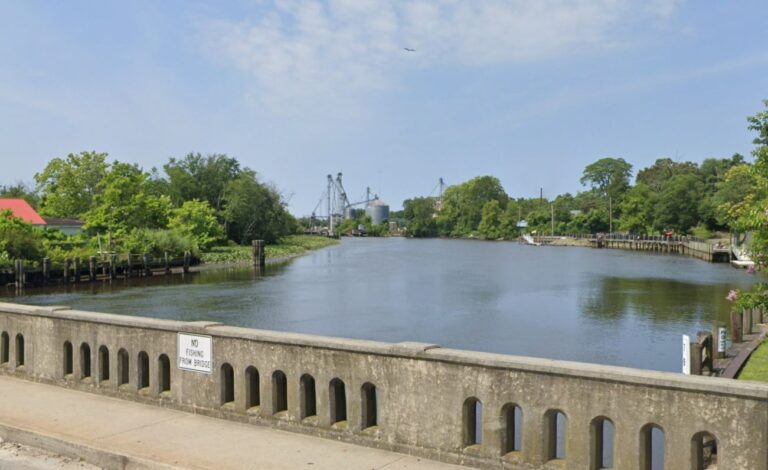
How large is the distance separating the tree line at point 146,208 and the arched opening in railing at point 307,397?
53144 millimetres

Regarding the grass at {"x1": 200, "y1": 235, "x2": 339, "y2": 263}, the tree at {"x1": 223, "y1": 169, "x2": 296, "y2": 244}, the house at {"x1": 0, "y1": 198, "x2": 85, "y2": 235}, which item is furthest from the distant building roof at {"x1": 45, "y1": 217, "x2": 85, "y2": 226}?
the tree at {"x1": 223, "y1": 169, "x2": 296, "y2": 244}

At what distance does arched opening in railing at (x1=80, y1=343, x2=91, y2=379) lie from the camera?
416 inches

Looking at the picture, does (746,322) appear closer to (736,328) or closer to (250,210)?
(736,328)

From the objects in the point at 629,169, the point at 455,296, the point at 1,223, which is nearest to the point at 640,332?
the point at 455,296

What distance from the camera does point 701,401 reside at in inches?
229

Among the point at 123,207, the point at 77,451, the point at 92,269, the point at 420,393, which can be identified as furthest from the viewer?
the point at 123,207

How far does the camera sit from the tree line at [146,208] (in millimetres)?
69812

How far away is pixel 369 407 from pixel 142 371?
147 inches

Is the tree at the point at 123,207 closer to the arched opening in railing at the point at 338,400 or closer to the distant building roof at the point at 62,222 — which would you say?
the distant building roof at the point at 62,222

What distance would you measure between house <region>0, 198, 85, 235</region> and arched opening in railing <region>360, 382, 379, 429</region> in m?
74.5

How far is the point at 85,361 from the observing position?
10.7 m

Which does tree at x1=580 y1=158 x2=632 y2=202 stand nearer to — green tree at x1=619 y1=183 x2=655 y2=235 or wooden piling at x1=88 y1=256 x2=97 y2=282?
green tree at x1=619 y1=183 x2=655 y2=235

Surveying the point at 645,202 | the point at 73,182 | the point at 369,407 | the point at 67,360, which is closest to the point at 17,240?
the point at 73,182

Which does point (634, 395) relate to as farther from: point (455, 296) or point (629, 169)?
point (629, 169)
